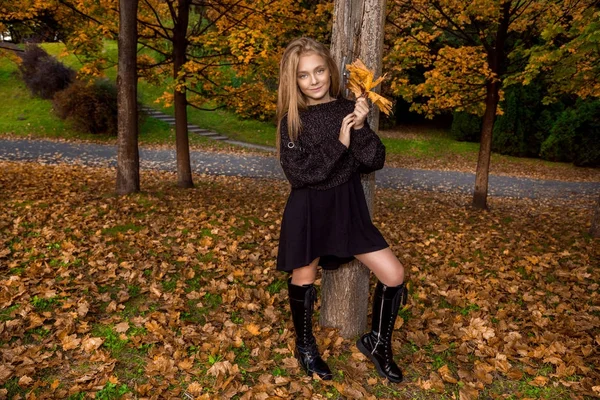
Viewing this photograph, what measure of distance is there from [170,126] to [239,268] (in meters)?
16.7

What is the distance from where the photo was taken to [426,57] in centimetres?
900

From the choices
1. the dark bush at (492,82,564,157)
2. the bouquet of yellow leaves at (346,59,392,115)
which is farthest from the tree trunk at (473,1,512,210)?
the dark bush at (492,82,564,157)

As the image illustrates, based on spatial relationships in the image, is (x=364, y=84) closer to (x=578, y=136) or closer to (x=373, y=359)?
(x=373, y=359)

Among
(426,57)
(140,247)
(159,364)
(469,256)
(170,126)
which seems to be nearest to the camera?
(159,364)

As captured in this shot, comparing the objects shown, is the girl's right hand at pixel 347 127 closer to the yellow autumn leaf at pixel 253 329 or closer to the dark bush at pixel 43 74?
the yellow autumn leaf at pixel 253 329

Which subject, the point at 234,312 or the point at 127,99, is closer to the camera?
the point at 234,312

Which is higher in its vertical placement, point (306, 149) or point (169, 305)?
point (306, 149)

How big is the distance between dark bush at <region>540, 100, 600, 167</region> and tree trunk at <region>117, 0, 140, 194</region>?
16.9m

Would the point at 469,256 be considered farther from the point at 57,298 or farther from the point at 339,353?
the point at 57,298

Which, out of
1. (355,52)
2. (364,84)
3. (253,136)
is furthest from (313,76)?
(253,136)

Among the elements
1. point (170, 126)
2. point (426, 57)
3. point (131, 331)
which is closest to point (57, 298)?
point (131, 331)

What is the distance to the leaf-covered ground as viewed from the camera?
2.84 m

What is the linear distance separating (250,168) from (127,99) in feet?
25.5

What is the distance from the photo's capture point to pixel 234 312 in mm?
3725
